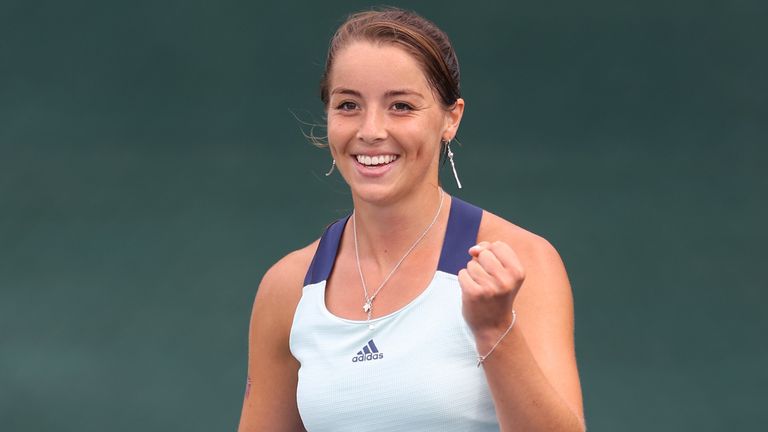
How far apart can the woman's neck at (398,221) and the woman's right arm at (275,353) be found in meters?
0.16

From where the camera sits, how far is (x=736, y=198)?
418 cm

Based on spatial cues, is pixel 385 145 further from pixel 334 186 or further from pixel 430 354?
pixel 334 186

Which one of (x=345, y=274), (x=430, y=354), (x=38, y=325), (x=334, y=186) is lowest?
(x=430, y=354)

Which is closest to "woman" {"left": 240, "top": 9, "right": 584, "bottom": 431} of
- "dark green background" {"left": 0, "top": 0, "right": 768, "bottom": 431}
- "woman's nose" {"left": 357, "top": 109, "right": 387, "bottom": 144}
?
"woman's nose" {"left": 357, "top": 109, "right": 387, "bottom": 144}

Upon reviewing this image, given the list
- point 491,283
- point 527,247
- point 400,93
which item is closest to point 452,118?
point 400,93

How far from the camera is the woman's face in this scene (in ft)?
7.14

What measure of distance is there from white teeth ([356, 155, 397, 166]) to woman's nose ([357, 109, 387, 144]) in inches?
1.1

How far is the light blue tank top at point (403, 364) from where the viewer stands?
6.85 ft

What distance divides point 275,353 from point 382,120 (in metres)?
0.49

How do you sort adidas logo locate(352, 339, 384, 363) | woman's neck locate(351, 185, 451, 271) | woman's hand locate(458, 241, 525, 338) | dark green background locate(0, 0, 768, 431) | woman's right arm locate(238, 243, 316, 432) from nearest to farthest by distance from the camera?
woman's hand locate(458, 241, 525, 338)
adidas logo locate(352, 339, 384, 363)
woman's neck locate(351, 185, 451, 271)
woman's right arm locate(238, 243, 316, 432)
dark green background locate(0, 0, 768, 431)

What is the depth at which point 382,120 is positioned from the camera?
2178 millimetres

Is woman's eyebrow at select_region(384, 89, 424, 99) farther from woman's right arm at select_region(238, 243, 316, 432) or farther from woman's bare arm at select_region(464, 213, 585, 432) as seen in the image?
woman's right arm at select_region(238, 243, 316, 432)

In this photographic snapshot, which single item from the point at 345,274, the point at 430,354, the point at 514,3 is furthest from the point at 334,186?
the point at 430,354

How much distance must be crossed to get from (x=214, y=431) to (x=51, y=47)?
4.19 feet
